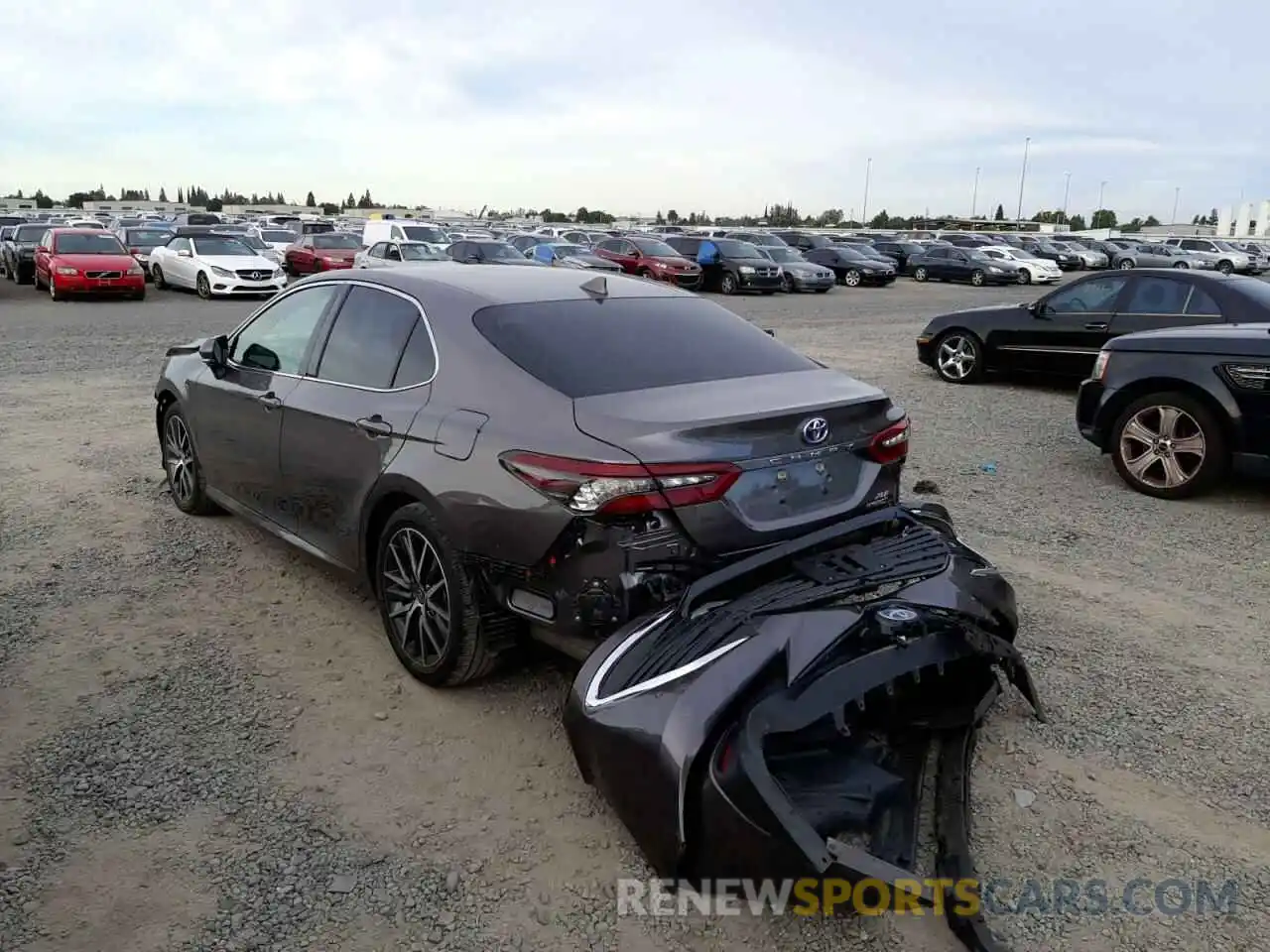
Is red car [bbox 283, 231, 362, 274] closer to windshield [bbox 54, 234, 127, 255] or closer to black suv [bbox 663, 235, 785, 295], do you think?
windshield [bbox 54, 234, 127, 255]

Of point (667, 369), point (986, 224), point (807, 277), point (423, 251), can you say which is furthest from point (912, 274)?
point (986, 224)

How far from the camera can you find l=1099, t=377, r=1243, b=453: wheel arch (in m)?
6.55

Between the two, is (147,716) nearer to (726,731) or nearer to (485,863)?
(485,863)

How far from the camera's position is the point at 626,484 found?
317cm

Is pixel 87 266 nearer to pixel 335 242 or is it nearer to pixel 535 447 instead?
pixel 335 242

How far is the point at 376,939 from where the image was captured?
2.67m

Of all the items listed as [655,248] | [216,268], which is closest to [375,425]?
[216,268]

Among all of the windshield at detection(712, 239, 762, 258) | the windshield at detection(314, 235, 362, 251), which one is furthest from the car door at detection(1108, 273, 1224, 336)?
the windshield at detection(314, 235, 362, 251)

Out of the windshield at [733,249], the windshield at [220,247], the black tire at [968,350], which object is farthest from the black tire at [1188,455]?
the windshield at [733,249]

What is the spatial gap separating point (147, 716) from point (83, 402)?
6994 mm

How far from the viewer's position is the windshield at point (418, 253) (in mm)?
23312

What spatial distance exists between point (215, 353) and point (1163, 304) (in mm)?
9182

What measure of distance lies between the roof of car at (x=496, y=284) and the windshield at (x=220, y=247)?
20395 mm

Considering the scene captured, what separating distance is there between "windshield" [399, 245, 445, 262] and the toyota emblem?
20.8 meters
